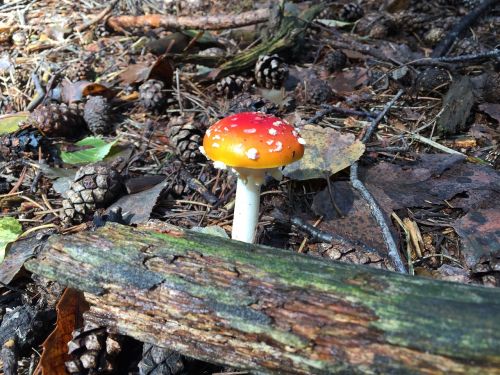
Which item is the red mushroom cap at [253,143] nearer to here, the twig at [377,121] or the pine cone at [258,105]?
the twig at [377,121]

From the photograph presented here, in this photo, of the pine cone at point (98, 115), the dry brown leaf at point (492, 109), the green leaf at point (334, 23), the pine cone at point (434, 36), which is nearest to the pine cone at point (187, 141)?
the pine cone at point (98, 115)

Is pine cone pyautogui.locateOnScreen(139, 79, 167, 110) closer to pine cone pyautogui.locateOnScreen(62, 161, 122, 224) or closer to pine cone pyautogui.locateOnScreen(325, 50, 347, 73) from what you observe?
pine cone pyautogui.locateOnScreen(62, 161, 122, 224)

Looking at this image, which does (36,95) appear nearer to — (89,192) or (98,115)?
(98,115)

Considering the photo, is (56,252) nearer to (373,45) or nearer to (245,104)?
(245,104)

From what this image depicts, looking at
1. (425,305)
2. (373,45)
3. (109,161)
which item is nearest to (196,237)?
(425,305)

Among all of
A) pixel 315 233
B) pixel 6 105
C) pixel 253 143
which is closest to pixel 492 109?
pixel 315 233

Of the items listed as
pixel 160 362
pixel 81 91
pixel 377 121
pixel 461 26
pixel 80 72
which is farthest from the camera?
pixel 461 26
